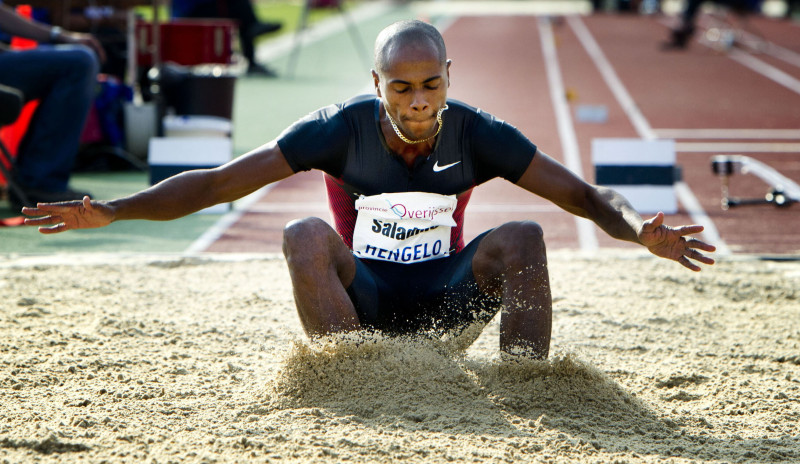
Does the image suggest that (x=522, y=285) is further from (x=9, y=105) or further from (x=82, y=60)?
(x=82, y=60)

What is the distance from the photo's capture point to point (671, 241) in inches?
107

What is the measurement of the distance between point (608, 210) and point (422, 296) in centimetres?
63

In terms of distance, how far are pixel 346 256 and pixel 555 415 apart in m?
0.77

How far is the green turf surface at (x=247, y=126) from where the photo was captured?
17.9ft

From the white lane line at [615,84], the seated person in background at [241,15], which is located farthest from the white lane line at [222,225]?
the seated person in background at [241,15]

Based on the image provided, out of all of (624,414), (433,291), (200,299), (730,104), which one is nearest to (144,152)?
(200,299)

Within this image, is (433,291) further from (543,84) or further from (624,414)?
(543,84)

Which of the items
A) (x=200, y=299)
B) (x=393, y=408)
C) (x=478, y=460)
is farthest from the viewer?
(x=200, y=299)

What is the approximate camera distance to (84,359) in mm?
3377

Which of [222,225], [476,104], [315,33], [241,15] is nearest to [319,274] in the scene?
[222,225]

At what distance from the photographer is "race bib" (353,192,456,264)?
304cm

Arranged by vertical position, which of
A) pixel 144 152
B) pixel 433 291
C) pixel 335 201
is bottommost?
pixel 144 152

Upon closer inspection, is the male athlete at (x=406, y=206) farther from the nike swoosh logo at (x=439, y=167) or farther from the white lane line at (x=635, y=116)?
the white lane line at (x=635, y=116)

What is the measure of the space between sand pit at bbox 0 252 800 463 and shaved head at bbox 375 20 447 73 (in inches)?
33.6
